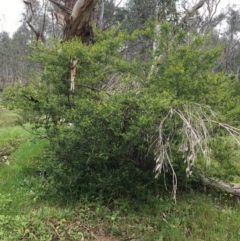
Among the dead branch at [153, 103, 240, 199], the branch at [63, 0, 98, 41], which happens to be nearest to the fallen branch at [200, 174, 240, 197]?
the dead branch at [153, 103, 240, 199]

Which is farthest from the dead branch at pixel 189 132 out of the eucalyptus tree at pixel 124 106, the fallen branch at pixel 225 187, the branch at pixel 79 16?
the branch at pixel 79 16

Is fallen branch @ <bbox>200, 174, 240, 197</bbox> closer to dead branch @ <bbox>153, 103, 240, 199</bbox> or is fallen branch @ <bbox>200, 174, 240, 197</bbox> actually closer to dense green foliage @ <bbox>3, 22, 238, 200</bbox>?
dense green foliage @ <bbox>3, 22, 238, 200</bbox>

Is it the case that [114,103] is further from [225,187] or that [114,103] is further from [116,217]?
[225,187]

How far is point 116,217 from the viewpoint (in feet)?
12.2

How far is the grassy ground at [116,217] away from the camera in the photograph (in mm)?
3445

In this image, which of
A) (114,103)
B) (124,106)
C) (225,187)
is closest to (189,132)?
(124,106)

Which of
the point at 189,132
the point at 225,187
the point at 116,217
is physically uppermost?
the point at 189,132

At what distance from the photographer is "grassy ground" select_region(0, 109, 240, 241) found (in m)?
3.45

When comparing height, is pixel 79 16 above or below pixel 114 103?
above

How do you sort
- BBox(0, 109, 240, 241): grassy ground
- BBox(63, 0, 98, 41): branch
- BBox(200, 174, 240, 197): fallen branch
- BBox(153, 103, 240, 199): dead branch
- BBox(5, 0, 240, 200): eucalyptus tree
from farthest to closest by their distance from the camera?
BBox(63, 0, 98, 41): branch, BBox(200, 174, 240, 197): fallen branch, BBox(0, 109, 240, 241): grassy ground, BBox(5, 0, 240, 200): eucalyptus tree, BBox(153, 103, 240, 199): dead branch

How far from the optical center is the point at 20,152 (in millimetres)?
6059

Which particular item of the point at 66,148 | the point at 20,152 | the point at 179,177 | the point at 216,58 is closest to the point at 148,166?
the point at 179,177

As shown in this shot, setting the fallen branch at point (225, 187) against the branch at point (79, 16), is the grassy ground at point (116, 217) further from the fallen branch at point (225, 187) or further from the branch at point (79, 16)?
the branch at point (79, 16)

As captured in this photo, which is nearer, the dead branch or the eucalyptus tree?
the dead branch
